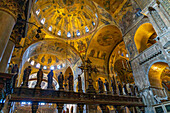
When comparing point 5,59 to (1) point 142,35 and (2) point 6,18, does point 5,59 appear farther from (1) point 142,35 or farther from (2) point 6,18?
(1) point 142,35

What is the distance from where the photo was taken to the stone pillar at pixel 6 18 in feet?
11.3

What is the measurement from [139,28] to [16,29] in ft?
32.5

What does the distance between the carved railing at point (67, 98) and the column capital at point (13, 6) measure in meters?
3.83

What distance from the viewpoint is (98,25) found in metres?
15.6

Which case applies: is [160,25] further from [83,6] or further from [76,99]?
[83,6]

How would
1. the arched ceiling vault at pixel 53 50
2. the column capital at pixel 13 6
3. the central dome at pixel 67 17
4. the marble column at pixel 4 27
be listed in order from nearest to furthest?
the marble column at pixel 4 27 < the column capital at pixel 13 6 < the central dome at pixel 67 17 < the arched ceiling vault at pixel 53 50

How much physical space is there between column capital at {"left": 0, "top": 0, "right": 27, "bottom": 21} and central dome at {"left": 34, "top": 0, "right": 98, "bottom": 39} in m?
11.3

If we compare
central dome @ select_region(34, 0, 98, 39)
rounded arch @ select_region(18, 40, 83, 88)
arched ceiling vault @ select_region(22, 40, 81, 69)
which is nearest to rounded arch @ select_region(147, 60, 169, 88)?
central dome @ select_region(34, 0, 98, 39)

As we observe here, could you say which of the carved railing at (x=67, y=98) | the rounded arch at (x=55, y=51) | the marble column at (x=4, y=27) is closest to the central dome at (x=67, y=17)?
the rounded arch at (x=55, y=51)

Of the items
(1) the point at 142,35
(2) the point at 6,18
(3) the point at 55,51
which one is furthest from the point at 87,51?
(2) the point at 6,18

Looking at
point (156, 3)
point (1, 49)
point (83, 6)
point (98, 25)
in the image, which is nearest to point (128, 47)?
point (156, 3)

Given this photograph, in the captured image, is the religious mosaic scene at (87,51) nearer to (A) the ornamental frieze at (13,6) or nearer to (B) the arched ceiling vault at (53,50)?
(A) the ornamental frieze at (13,6)

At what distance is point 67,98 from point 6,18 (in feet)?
16.8

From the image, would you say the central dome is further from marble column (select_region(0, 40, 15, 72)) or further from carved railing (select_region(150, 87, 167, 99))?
marble column (select_region(0, 40, 15, 72))
